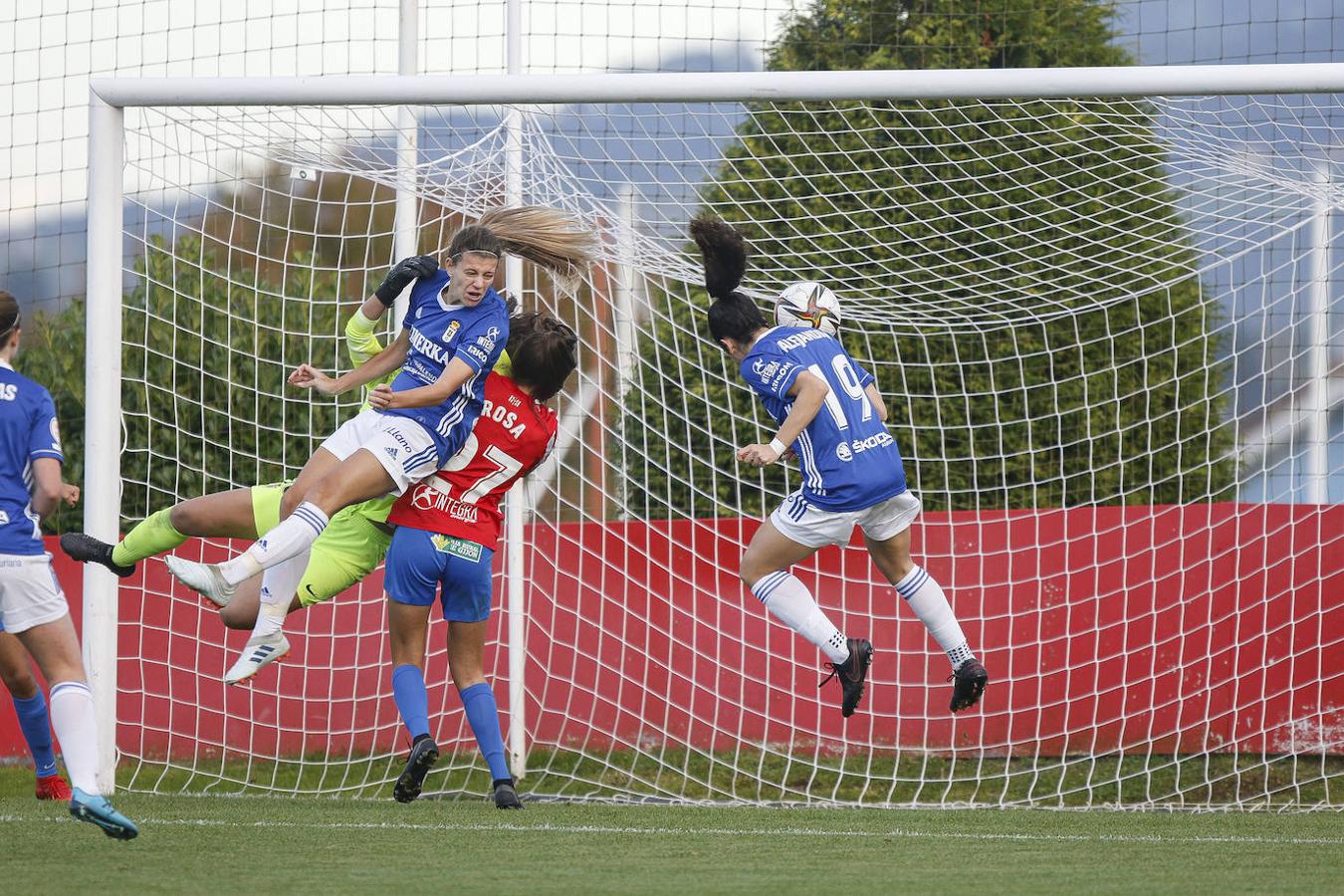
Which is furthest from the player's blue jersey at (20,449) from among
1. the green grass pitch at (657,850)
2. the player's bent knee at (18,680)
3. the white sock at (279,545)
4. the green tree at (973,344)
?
the green tree at (973,344)

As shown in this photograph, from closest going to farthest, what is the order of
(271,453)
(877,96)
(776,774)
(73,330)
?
(877,96), (776,774), (271,453), (73,330)

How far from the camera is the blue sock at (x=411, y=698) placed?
234 inches

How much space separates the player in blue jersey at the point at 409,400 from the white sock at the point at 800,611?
144 centimetres

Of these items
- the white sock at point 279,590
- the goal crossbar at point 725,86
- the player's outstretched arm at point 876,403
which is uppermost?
the goal crossbar at point 725,86

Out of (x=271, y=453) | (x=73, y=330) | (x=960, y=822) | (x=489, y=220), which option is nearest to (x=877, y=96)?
(x=489, y=220)

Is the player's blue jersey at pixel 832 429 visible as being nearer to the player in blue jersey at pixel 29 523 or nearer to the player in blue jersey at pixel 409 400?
the player in blue jersey at pixel 409 400

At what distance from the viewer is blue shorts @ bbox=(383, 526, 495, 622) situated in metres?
5.95

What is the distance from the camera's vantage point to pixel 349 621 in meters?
8.63

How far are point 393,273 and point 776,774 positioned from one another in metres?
4.05

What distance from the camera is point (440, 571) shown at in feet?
19.6

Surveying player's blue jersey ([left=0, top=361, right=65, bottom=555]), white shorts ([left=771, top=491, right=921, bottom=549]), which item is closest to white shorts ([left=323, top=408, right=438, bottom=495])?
player's blue jersey ([left=0, top=361, right=65, bottom=555])

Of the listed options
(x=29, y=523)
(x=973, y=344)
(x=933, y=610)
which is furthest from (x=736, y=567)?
(x=29, y=523)

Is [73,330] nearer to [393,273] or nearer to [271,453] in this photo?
[271,453]

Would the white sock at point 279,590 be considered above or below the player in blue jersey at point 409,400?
below
